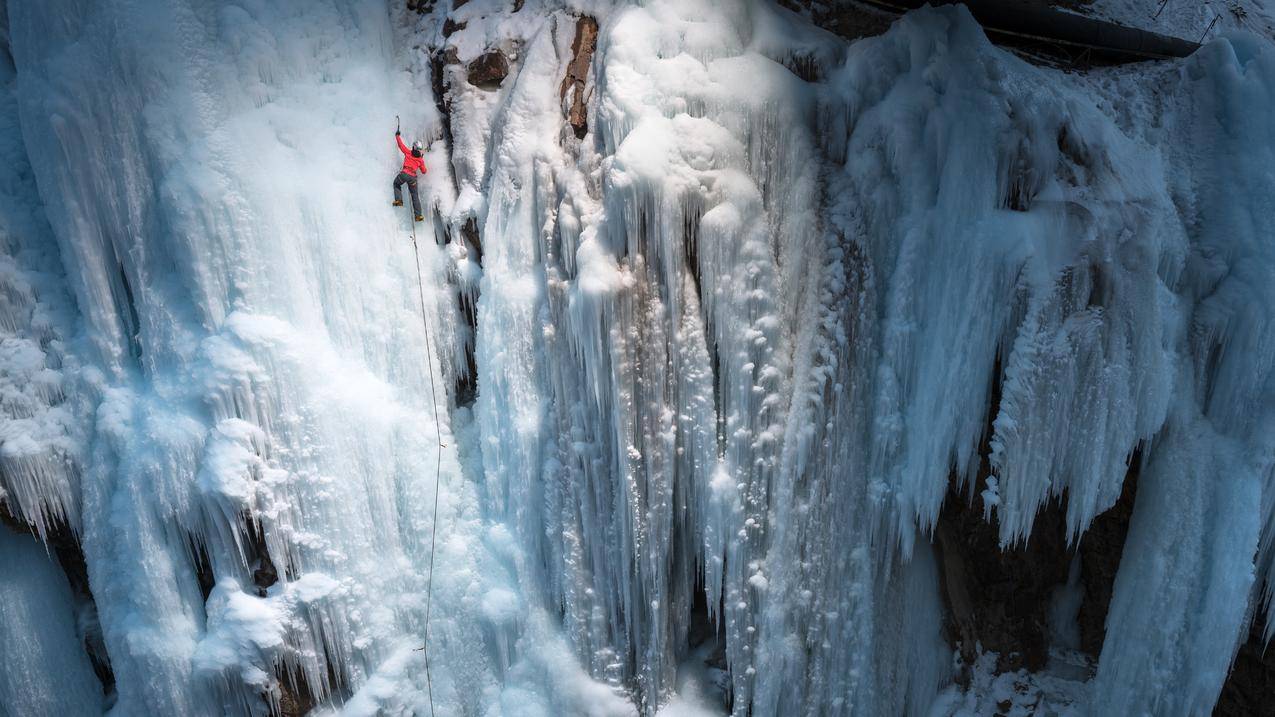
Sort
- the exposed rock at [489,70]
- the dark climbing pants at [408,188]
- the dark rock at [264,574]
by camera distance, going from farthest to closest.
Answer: the exposed rock at [489,70] → the dark climbing pants at [408,188] → the dark rock at [264,574]

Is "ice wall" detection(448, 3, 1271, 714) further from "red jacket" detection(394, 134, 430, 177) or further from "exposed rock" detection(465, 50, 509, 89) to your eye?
"red jacket" detection(394, 134, 430, 177)

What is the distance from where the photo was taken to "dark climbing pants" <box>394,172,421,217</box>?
5.93 m

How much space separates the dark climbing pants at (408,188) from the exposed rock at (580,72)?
1.23 m

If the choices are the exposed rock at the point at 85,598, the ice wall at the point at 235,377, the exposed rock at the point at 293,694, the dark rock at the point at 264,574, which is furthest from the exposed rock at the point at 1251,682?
the exposed rock at the point at 85,598

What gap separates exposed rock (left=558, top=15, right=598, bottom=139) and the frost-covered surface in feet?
0.29

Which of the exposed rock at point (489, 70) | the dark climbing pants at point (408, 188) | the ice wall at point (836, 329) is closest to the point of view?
the ice wall at point (836, 329)

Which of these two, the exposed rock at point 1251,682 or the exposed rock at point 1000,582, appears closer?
the exposed rock at point 1251,682

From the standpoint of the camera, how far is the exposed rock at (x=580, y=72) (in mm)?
5684

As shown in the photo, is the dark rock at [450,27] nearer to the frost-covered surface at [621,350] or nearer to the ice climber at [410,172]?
the frost-covered surface at [621,350]

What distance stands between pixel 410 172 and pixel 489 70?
100 cm

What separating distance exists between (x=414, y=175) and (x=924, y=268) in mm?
3602

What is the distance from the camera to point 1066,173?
5.09 meters

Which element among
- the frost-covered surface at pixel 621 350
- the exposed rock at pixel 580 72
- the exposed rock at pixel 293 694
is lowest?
the exposed rock at pixel 293 694

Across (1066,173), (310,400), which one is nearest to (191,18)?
(310,400)
